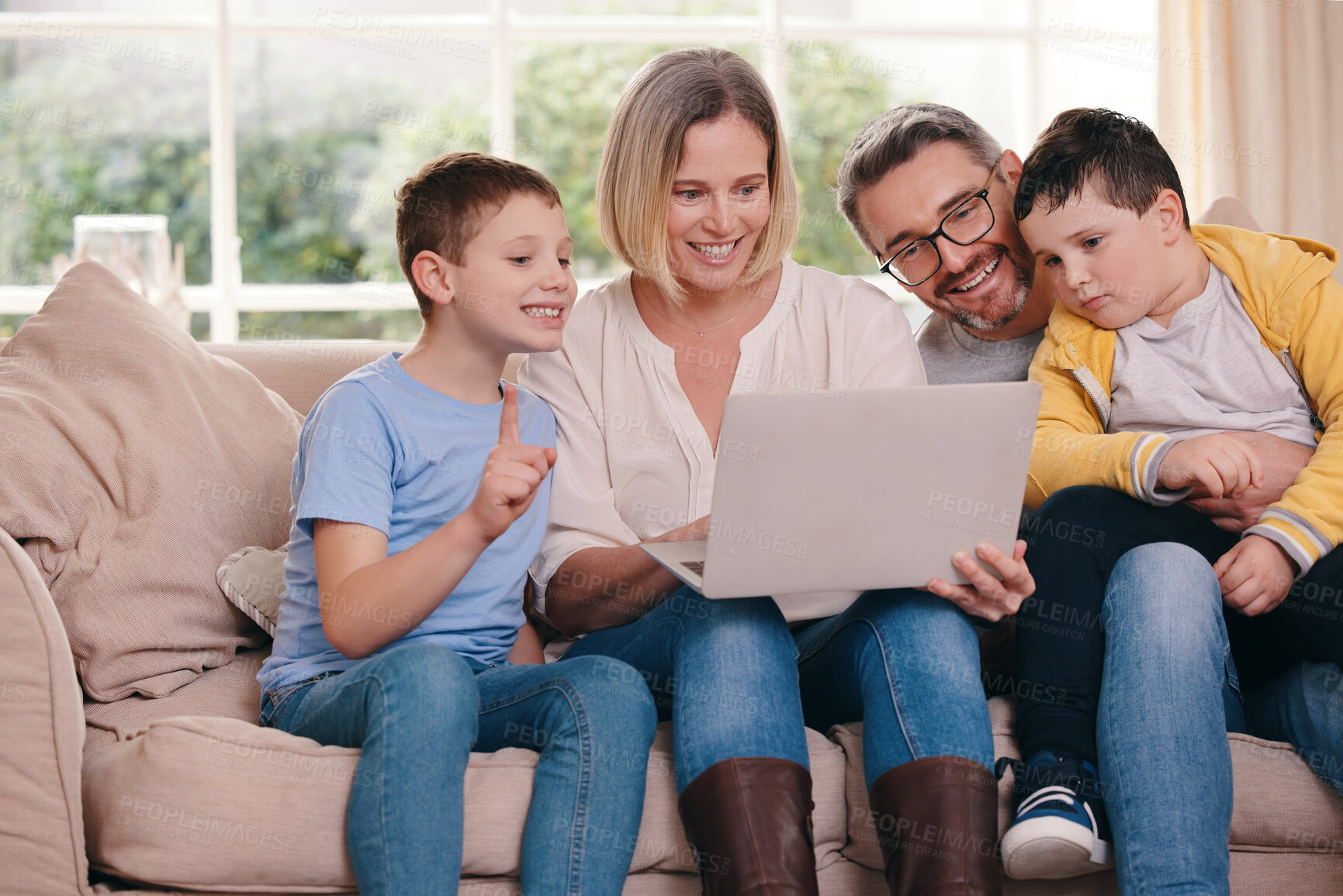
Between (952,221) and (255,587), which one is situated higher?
(952,221)

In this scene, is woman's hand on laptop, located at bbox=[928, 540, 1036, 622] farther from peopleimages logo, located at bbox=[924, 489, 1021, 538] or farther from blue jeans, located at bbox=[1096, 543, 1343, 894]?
blue jeans, located at bbox=[1096, 543, 1343, 894]

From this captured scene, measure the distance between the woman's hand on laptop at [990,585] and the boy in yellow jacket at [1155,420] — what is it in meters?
0.12

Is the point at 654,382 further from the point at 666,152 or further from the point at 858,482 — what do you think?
the point at 858,482

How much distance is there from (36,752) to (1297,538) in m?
1.36

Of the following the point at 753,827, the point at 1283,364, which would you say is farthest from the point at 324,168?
the point at 753,827

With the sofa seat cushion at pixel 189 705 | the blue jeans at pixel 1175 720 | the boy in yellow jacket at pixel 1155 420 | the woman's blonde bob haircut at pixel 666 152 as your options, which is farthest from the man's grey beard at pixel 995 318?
the sofa seat cushion at pixel 189 705

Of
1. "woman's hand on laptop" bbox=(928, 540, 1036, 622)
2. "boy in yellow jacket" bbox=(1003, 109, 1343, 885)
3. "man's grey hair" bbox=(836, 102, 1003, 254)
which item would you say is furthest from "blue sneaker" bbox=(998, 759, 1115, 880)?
"man's grey hair" bbox=(836, 102, 1003, 254)

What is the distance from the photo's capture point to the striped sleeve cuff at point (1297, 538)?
119 centimetres

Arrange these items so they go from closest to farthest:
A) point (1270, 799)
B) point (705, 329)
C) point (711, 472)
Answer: point (1270, 799), point (711, 472), point (705, 329)

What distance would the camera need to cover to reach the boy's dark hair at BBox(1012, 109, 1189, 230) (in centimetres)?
140

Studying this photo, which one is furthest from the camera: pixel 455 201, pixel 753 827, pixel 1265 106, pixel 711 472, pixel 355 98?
pixel 355 98

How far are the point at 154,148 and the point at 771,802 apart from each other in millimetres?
4095

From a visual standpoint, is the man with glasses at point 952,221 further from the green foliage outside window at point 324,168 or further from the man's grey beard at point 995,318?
the green foliage outside window at point 324,168

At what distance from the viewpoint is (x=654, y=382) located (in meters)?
1.49
